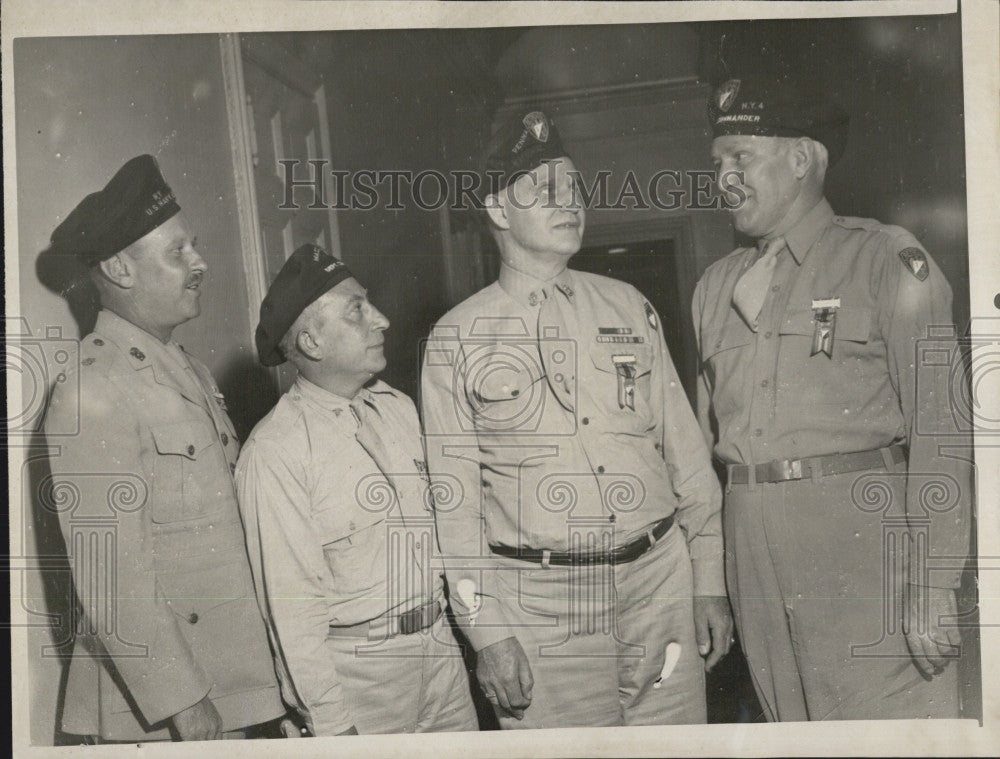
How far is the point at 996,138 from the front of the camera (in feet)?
7.61

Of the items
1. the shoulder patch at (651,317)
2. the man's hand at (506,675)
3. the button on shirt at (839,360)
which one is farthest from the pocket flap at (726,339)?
the man's hand at (506,675)

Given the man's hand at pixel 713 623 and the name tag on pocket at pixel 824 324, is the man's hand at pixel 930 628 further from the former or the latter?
the name tag on pocket at pixel 824 324

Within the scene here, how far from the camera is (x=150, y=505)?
2211 millimetres

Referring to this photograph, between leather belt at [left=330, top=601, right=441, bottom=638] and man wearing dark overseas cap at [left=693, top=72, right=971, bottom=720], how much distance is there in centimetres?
72

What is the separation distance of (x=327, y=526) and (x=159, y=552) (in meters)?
0.40

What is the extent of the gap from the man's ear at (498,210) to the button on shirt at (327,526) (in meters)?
0.47

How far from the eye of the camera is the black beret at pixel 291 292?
2232mm

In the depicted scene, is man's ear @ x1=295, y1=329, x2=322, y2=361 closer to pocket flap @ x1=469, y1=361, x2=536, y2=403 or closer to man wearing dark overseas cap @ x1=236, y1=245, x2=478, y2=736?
man wearing dark overseas cap @ x1=236, y1=245, x2=478, y2=736

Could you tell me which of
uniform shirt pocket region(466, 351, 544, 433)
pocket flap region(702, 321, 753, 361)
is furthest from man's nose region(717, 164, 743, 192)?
uniform shirt pocket region(466, 351, 544, 433)

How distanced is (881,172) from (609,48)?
711 millimetres

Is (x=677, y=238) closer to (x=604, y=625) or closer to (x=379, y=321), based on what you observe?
(x=379, y=321)

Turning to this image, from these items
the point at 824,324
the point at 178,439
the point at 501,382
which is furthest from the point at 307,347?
the point at 824,324

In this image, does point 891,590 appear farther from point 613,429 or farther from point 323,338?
point 323,338

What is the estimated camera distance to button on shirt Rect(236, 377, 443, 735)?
218cm
